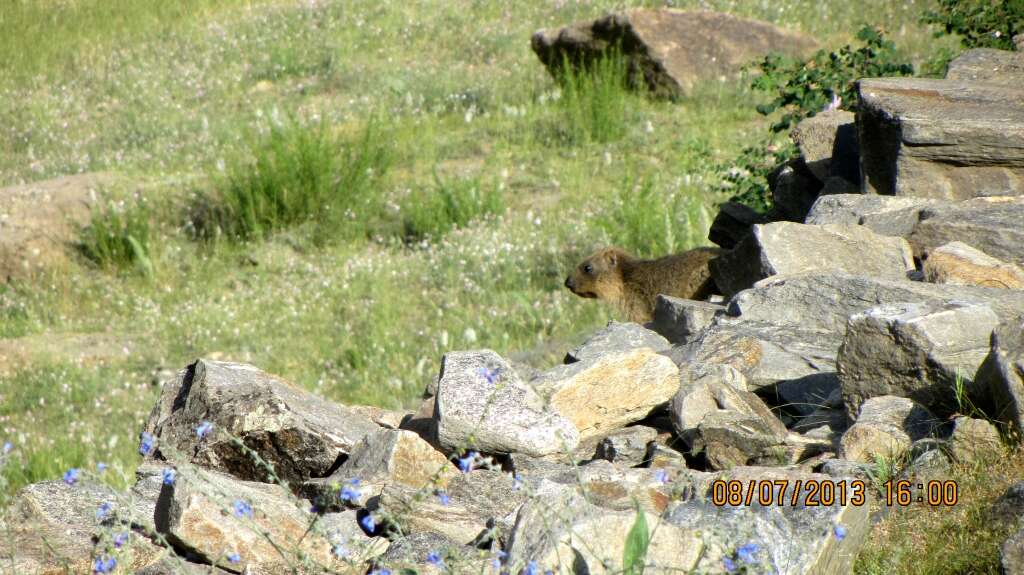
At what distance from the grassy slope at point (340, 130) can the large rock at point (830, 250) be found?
234 cm

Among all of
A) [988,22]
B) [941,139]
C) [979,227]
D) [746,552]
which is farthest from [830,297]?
[988,22]

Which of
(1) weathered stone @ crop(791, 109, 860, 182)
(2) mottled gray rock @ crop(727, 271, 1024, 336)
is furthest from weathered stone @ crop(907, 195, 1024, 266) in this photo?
(1) weathered stone @ crop(791, 109, 860, 182)

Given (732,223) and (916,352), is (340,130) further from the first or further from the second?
(916,352)

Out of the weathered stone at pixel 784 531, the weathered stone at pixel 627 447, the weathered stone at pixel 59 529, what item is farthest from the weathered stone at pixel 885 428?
the weathered stone at pixel 59 529

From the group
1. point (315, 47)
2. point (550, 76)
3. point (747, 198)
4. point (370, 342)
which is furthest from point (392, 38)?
point (747, 198)

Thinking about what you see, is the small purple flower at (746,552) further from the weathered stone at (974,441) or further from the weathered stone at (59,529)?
the weathered stone at (59,529)

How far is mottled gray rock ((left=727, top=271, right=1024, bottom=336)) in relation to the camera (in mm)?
4332

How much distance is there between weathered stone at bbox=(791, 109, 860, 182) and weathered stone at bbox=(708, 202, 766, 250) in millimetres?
650

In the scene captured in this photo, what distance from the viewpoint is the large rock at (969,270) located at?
470 centimetres

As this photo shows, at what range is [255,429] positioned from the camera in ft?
13.6

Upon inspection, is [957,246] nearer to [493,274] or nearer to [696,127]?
[493,274]

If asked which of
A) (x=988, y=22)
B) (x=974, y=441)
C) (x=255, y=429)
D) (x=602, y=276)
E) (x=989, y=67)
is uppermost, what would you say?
(x=988, y=22)

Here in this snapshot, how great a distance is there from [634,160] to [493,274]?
9.96 ft

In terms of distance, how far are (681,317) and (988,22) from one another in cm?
376
